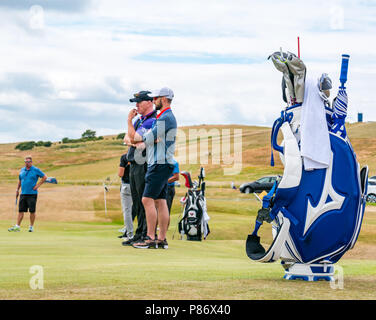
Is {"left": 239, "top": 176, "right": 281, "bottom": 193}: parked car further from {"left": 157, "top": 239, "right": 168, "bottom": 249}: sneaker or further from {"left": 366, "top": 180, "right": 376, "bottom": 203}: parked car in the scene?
{"left": 157, "top": 239, "right": 168, "bottom": 249}: sneaker

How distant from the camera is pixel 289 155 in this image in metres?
7.45

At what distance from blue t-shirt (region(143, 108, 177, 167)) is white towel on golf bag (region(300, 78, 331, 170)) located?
13.6 ft

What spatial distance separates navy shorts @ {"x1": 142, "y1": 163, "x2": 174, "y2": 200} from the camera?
1155cm

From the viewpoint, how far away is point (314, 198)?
24.2ft

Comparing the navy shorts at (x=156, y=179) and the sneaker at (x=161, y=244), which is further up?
the navy shorts at (x=156, y=179)

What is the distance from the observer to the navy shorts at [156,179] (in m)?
11.5

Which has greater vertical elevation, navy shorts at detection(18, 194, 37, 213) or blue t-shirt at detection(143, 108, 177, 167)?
blue t-shirt at detection(143, 108, 177, 167)

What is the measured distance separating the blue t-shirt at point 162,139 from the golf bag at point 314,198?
3.95 meters

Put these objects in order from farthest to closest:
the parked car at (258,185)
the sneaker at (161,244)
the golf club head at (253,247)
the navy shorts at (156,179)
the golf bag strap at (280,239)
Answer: the parked car at (258,185), the sneaker at (161,244), the navy shorts at (156,179), the golf club head at (253,247), the golf bag strap at (280,239)

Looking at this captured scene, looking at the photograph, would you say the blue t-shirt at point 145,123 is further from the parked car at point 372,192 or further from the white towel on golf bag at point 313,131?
the parked car at point 372,192

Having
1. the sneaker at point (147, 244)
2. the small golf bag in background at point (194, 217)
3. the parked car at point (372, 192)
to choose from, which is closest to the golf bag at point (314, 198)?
the sneaker at point (147, 244)

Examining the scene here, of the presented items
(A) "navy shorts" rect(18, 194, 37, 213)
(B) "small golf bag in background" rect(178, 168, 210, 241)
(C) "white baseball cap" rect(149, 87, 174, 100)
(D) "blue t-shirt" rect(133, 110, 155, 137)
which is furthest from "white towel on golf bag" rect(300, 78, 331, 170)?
(A) "navy shorts" rect(18, 194, 37, 213)
